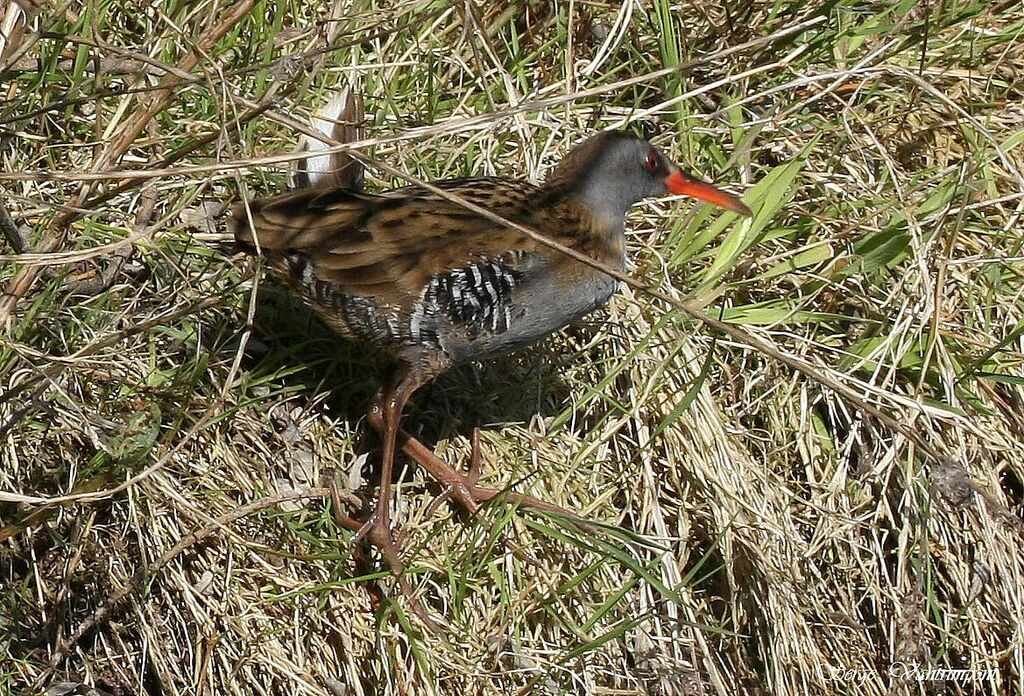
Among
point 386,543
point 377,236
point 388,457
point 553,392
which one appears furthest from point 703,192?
point 386,543

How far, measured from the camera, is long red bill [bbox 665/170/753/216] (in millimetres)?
3229

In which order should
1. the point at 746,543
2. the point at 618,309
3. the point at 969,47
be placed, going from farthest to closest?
the point at 969,47, the point at 618,309, the point at 746,543

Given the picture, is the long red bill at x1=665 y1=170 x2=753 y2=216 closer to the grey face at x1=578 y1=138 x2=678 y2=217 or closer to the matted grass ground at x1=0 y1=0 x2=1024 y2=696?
the grey face at x1=578 y1=138 x2=678 y2=217

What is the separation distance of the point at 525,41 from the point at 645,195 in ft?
2.45

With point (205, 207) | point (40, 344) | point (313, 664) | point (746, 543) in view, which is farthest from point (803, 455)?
point (40, 344)

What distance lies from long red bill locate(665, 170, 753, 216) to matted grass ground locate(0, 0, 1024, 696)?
152mm

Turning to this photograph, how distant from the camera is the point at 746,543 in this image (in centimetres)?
309

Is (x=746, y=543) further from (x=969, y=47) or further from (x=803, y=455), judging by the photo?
(x=969, y=47)

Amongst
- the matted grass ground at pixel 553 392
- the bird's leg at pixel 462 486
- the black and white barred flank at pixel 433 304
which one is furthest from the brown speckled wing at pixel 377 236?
the bird's leg at pixel 462 486

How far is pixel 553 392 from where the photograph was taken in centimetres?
327

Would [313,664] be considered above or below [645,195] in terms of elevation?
below

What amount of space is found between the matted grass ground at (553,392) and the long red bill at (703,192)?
0.15 metres

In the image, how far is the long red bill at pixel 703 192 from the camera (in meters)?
3.23

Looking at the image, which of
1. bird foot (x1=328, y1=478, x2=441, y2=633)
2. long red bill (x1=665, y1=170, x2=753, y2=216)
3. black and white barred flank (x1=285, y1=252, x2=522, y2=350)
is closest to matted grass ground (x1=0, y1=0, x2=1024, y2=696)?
bird foot (x1=328, y1=478, x2=441, y2=633)
